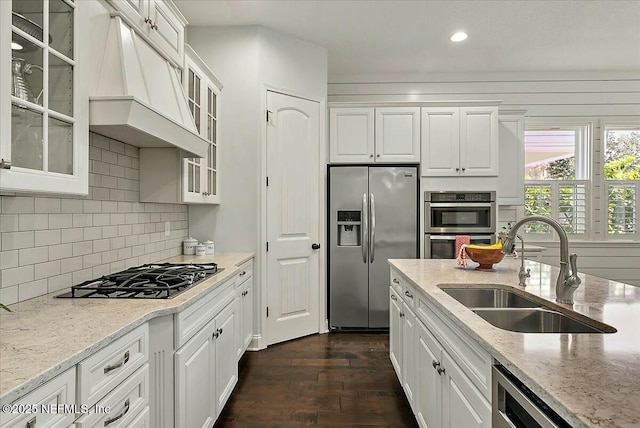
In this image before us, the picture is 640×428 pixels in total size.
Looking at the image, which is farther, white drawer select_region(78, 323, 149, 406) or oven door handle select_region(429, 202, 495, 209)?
oven door handle select_region(429, 202, 495, 209)

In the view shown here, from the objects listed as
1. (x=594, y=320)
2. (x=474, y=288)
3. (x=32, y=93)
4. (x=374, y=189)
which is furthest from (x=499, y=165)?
(x=32, y=93)

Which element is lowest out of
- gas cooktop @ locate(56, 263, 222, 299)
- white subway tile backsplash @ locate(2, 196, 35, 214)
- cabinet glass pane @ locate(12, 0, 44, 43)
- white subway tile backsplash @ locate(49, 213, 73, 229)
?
gas cooktop @ locate(56, 263, 222, 299)

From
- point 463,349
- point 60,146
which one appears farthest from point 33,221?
point 463,349

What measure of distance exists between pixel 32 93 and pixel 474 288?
2.06 m

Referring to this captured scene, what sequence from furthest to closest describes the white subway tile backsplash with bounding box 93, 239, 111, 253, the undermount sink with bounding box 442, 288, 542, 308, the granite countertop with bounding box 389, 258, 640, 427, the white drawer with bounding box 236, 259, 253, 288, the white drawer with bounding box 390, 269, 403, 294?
the white drawer with bounding box 236, 259, 253, 288 → the white drawer with bounding box 390, 269, 403, 294 → the white subway tile backsplash with bounding box 93, 239, 111, 253 → the undermount sink with bounding box 442, 288, 542, 308 → the granite countertop with bounding box 389, 258, 640, 427

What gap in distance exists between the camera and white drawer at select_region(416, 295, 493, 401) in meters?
1.11

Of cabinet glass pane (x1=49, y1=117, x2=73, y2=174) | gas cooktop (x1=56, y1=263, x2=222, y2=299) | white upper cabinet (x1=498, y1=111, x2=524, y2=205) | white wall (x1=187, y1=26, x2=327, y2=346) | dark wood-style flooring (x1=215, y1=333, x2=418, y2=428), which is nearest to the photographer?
cabinet glass pane (x1=49, y1=117, x2=73, y2=174)

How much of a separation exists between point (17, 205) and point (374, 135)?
10.6 ft

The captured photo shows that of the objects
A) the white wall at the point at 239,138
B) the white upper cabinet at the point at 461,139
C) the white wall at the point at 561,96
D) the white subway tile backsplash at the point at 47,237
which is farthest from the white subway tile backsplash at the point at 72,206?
the white wall at the point at 561,96

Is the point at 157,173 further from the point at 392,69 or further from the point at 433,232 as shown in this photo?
the point at 392,69

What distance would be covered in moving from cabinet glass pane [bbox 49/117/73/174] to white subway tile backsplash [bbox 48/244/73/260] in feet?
1.74

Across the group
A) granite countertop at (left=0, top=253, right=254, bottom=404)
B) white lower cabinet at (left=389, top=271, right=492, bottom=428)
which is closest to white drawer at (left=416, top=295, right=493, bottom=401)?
white lower cabinet at (left=389, top=271, right=492, bottom=428)

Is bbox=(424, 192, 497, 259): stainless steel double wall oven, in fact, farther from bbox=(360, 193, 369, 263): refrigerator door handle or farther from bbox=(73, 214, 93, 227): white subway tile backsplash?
bbox=(73, 214, 93, 227): white subway tile backsplash

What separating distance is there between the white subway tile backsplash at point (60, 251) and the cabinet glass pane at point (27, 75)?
0.77m
